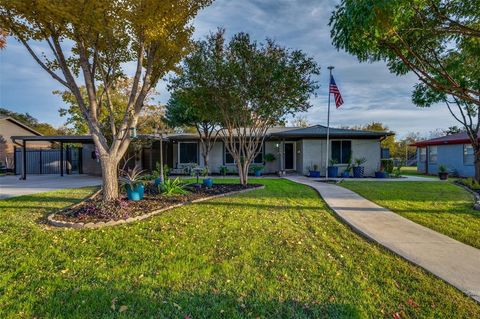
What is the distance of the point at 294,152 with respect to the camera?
1956cm

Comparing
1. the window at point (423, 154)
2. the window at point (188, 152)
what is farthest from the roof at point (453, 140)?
the window at point (188, 152)

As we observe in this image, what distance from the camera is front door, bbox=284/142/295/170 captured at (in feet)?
64.1

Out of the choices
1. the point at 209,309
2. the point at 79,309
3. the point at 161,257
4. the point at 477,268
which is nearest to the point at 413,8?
the point at 477,268

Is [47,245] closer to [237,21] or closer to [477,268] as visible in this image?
[477,268]

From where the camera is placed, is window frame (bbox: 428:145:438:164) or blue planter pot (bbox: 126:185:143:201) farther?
window frame (bbox: 428:145:438:164)

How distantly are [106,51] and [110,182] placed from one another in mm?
3724

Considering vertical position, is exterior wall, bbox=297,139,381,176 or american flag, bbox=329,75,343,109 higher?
american flag, bbox=329,75,343,109

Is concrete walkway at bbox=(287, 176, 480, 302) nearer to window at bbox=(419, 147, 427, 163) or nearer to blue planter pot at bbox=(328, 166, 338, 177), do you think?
blue planter pot at bbox=(328, 166, 338, 177)

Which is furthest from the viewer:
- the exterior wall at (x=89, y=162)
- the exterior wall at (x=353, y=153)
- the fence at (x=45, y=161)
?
the fence at (x=45, y=161)

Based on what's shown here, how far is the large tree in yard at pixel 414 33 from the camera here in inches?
148

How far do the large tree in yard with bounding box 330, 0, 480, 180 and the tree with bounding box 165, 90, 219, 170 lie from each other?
7.02 m

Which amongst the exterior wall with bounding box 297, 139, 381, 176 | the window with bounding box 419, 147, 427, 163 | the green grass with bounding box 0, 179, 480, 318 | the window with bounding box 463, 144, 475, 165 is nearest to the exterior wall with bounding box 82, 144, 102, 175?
the exterior wall with bounding box 297, 139, 381, 176

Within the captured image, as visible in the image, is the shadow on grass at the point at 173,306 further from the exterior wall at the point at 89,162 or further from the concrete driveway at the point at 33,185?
A: the exterior wall at the point at 89,162

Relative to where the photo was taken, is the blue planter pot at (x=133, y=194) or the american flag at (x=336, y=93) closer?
the blue planter pot at (x=133, y=194)
